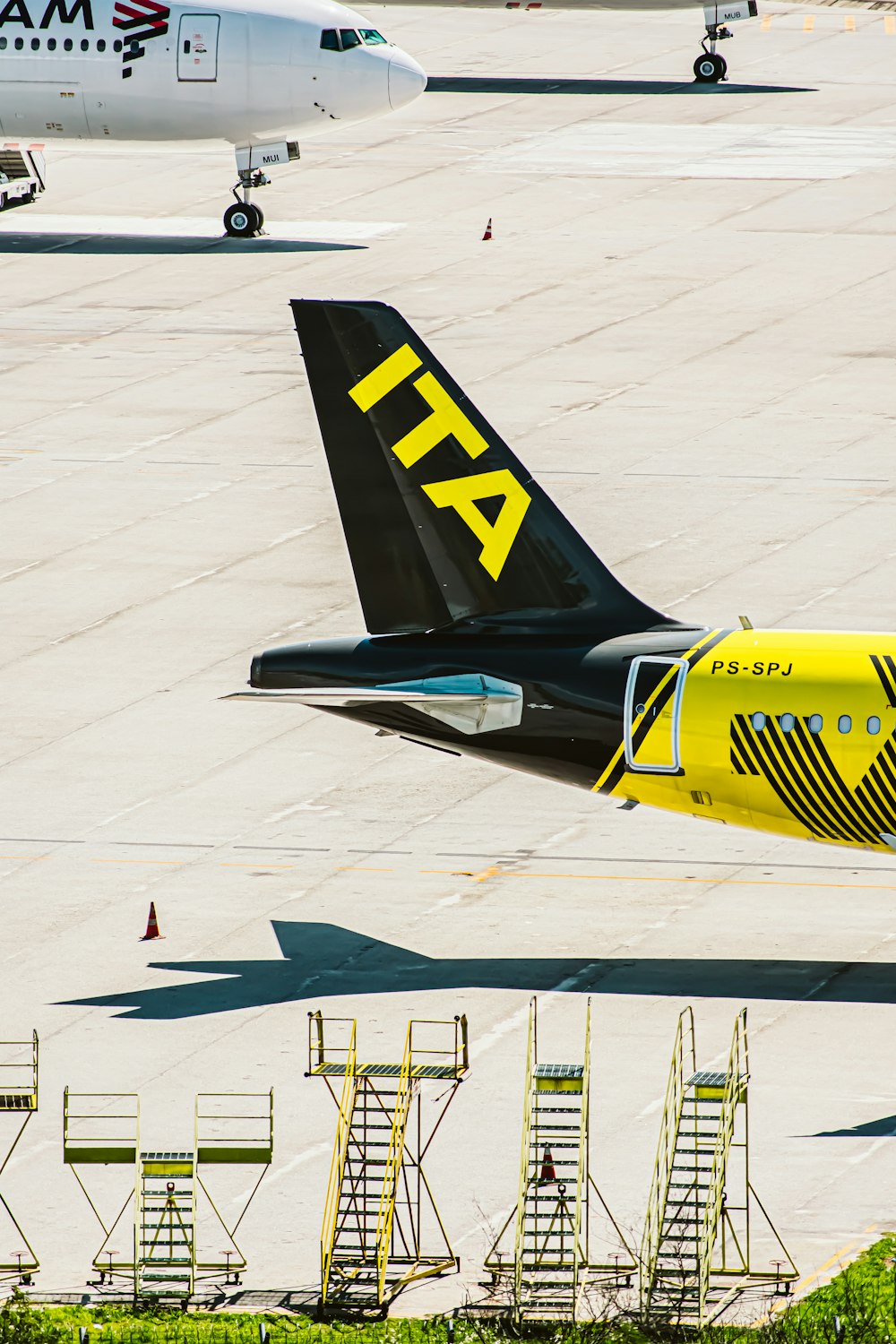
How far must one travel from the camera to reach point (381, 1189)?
25312 mm

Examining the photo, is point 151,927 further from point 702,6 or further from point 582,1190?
point 702,6

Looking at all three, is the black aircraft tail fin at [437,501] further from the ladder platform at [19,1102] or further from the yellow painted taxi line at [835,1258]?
the yellow painted taxi line at [835,1258]

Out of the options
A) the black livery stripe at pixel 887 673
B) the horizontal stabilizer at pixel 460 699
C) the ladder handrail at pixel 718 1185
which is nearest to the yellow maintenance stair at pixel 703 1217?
the ladder handrail at pixel 718 1185

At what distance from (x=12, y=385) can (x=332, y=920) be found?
3281 centimetres

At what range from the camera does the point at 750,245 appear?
7312cm

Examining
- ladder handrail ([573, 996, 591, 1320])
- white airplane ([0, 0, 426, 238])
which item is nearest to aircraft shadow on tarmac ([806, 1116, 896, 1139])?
ladder handrail ([573, 996, 591, 1320])

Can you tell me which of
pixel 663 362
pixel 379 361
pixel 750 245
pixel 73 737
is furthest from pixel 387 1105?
pixel 750 245

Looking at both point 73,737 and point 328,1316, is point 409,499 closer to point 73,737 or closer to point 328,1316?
point 73,737

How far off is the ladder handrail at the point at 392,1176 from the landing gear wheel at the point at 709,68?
8233 centimetres

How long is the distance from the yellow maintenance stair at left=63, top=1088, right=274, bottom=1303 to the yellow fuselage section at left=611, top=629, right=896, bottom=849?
7.56m

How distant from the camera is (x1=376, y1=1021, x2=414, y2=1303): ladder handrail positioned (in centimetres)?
2252

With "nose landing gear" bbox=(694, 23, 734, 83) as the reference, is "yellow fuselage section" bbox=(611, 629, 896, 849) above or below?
below

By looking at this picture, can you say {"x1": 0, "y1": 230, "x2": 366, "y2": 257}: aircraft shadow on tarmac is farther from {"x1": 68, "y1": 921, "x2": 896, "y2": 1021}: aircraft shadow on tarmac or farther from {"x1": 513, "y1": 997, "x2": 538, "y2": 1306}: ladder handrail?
{"x1": 513, "y1": 997, "x2": 538, "y2": 1306}: ladder handrail

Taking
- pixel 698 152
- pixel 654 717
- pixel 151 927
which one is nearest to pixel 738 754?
pixel 654 717
